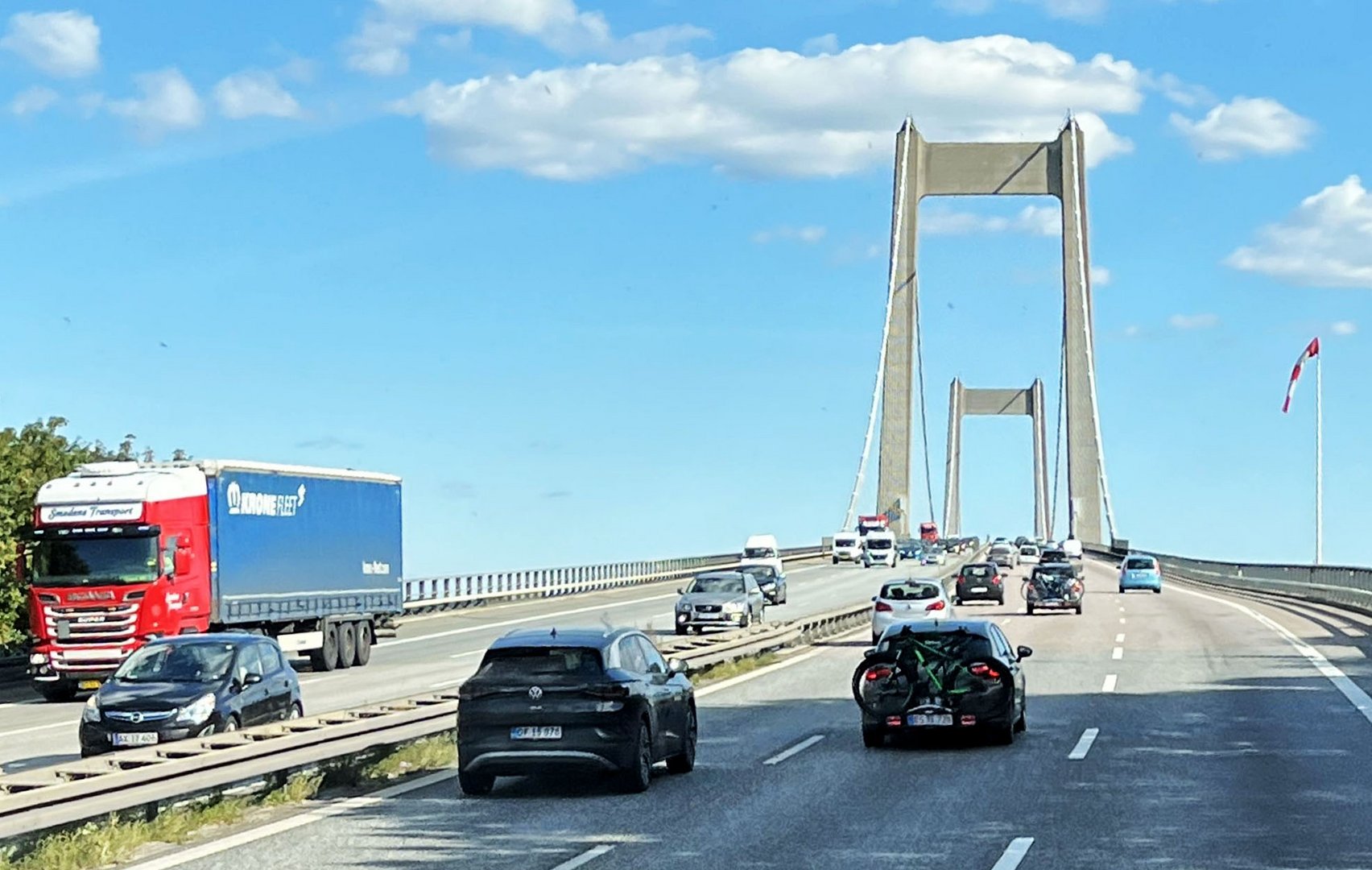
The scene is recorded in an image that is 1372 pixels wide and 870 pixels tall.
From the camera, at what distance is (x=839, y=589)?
76.8 m

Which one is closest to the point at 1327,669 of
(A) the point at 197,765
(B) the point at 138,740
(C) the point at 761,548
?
(B) the point at 138,740

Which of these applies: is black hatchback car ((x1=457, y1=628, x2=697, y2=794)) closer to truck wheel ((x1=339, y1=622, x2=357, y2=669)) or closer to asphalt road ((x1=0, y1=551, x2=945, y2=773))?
asphalt road ((x1=0, y1=551, x2=945, y2=773))

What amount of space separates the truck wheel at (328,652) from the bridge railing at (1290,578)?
81.8ft

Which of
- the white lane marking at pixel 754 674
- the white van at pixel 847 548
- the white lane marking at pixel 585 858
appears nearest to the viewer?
the white lane marking at pixel 585 858

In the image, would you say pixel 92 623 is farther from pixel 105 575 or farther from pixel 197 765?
pixel 197 765

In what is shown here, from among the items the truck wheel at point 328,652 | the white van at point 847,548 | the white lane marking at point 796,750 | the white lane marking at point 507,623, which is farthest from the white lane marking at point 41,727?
the white van at point 847,548

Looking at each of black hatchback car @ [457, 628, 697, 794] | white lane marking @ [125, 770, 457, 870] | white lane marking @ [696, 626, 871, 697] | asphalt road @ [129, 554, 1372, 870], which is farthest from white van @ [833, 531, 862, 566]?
black hatchback car @ [457, 628, 697, 794]

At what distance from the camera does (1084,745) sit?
22.3m

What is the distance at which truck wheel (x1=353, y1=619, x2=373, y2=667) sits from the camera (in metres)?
42.2

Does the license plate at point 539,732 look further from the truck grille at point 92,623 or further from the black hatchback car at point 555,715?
the truck grille at point 92,623

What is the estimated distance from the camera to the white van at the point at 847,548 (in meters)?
114

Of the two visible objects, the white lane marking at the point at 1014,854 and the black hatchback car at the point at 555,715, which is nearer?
the white lane marking at the point at 1014,854

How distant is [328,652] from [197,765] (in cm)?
2510

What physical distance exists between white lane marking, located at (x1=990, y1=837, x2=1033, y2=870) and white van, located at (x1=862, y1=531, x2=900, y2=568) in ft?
291
